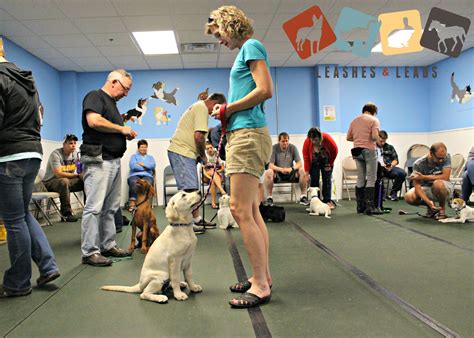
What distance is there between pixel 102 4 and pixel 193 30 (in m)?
1.49

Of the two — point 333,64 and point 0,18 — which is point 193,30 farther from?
point 333,64

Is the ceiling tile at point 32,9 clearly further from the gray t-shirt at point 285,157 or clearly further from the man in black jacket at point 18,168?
the gray t-shirt at point 285,157

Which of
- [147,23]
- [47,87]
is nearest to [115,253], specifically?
[147,23]

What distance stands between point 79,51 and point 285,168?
4102 mm

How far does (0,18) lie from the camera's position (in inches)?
196

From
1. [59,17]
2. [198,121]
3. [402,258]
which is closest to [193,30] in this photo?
[59,17]

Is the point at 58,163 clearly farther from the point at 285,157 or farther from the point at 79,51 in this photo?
the point at 285,157

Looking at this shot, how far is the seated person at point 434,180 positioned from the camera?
458 centimetres

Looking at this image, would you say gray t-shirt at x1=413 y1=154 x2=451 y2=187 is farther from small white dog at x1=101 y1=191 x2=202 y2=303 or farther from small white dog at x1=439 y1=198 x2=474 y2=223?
small white dog at x1=101 y1=191 x2=202 y2=303

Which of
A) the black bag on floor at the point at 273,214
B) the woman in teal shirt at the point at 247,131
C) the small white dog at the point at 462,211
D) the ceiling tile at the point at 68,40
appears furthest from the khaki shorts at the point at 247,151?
the ceiling tile at the point at 68,40

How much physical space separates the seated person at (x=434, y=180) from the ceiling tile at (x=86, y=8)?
4.39 meters

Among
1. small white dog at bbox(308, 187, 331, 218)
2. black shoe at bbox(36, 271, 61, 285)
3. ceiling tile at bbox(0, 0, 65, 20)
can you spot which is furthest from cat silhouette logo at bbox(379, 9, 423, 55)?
ceiling tile at bbox(0, 0, 65, 20)

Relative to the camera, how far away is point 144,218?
10.7 ft

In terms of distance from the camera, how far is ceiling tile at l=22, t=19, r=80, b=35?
17.1 feet
